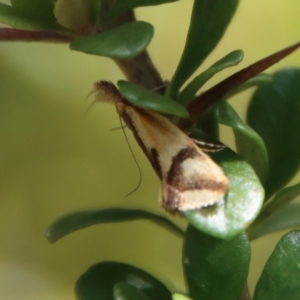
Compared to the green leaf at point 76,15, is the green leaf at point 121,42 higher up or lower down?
lower down

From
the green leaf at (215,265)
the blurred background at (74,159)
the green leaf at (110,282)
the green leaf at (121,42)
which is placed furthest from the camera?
the blurred background at (74,159)

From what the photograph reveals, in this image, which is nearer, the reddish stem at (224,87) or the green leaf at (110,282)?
the reddish stem at (224,87)

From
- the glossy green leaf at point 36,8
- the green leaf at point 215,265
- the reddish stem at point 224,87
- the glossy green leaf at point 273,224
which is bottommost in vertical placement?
the glossy green leaf at point 273,224

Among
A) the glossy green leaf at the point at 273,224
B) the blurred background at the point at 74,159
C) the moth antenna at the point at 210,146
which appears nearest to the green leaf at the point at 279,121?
the glossy green leaf at the point at 273,224

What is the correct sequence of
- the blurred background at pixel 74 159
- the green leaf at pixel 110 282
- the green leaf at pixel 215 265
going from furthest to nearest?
the blurred background at pixel 74 159
the green leaf at pixel 110 282
the green leaf at pixel 215 265

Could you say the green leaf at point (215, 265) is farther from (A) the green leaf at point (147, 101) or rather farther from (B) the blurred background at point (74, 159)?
(B) the blurred background at point (74, 159)
